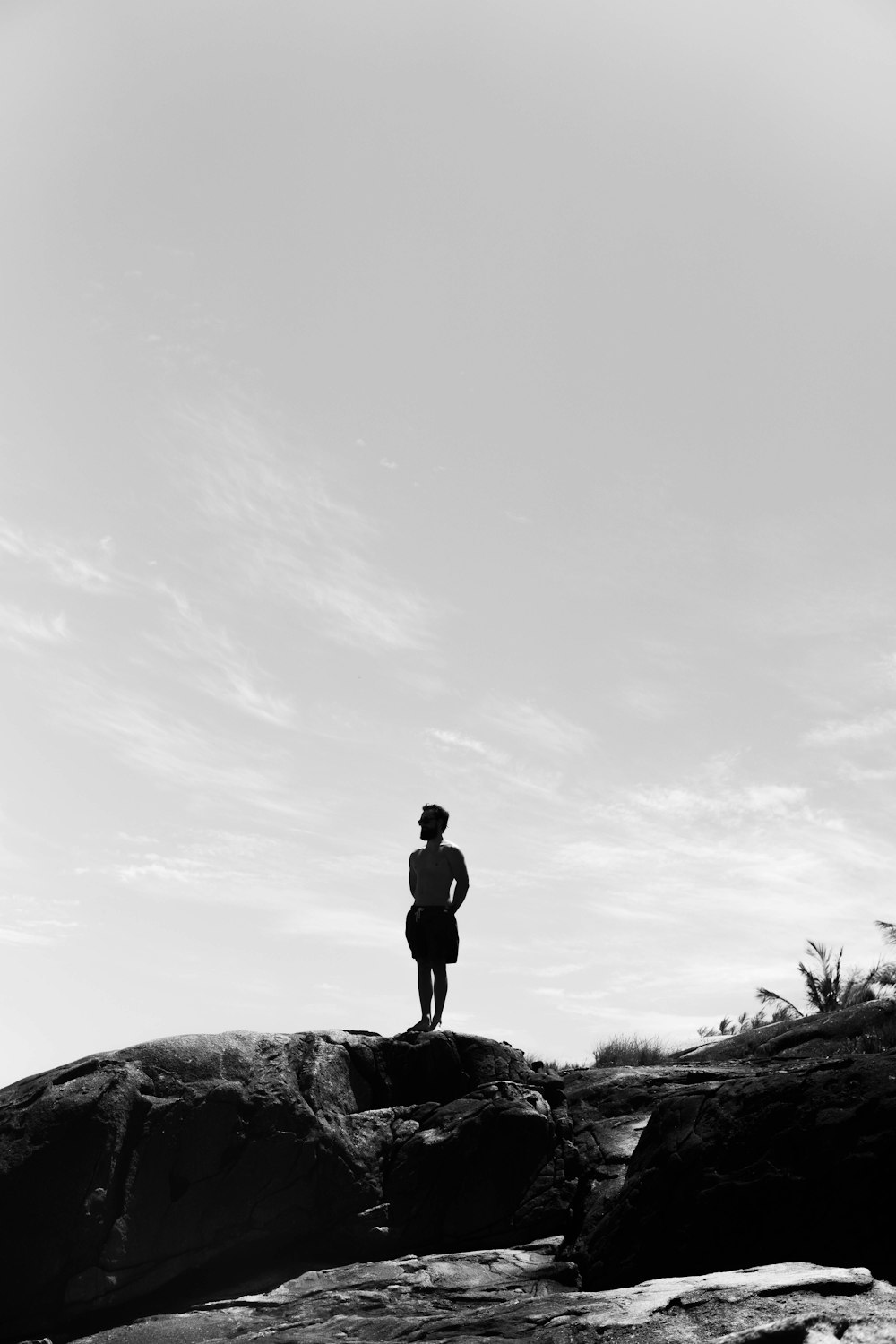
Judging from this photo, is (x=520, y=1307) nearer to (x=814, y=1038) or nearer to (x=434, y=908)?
(x=434, y=908)

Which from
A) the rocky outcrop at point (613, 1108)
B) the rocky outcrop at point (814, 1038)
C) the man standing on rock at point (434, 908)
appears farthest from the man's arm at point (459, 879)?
the rocky outcrop at point (814, 1038)

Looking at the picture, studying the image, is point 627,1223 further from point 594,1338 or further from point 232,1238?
point 232,1238

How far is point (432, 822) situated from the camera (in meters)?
14.8

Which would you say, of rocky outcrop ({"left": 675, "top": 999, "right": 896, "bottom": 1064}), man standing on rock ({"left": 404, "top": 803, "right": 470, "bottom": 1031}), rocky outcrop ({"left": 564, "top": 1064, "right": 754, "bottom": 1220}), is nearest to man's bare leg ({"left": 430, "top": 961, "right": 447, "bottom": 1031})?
man standing on rock ({"left": 404, "top": 803, "right": 470, "bottom": 1031})

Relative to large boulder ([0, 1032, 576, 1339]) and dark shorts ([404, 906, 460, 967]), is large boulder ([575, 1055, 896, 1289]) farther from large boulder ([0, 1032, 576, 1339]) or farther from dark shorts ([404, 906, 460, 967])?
dark shorts ([404, 906, 460, 967])

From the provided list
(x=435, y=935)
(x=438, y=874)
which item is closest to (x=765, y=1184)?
(x=435, y=935)

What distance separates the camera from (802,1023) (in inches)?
642

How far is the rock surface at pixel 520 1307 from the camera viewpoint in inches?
292

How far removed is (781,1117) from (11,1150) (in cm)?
731

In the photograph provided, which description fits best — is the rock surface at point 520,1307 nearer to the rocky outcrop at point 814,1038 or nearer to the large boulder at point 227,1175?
the large boulder at point 227,1175

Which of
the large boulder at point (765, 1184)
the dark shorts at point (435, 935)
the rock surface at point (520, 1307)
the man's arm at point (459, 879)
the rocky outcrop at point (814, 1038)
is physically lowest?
the rock surface at point (520, 1307)

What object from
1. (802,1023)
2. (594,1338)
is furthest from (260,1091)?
(802,1023)

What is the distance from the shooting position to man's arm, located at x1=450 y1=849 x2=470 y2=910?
14.7m

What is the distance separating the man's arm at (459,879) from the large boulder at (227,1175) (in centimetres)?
256
